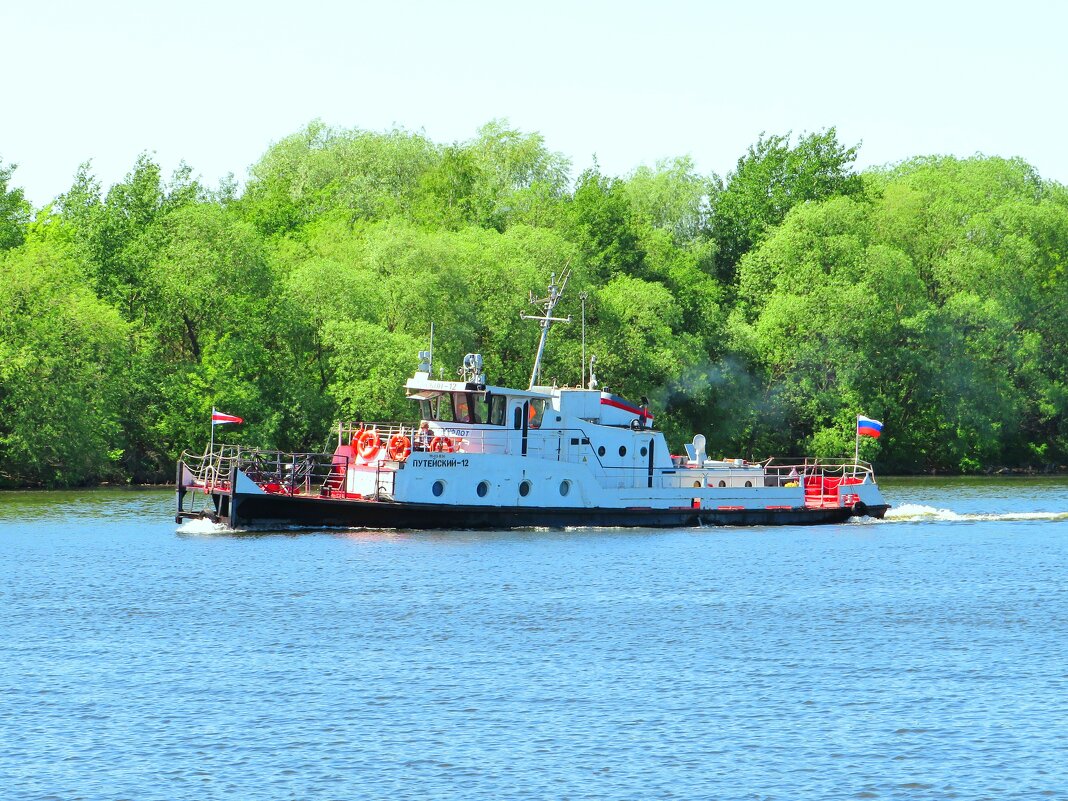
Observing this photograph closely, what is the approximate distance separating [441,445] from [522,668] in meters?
21.7

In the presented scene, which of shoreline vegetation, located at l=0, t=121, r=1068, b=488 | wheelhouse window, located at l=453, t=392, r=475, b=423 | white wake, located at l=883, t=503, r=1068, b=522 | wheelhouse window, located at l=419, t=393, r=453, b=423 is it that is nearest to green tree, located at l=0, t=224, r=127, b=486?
shoreline vegetation, located at l=0, t=121, r=1068, b=488

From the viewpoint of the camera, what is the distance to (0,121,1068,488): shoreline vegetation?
79.2m

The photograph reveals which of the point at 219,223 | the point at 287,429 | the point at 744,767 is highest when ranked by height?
the point at 219,223

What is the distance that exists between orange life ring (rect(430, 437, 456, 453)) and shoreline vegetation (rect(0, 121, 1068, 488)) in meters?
24.7

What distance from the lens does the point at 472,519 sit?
53.3 meters

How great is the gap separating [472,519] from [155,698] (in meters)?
25.1

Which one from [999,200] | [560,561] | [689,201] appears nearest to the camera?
[560,561]

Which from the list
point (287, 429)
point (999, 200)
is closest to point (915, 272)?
point (999, 200)

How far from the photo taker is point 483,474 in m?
53.3

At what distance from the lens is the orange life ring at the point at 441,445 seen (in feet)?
174

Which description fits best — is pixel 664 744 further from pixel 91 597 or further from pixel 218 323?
pixel 218 323

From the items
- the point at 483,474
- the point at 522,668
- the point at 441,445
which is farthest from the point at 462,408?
the point at 522,668

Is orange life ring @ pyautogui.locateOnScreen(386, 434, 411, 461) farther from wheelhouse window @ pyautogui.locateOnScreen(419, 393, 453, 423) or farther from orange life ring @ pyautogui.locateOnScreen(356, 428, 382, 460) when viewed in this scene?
wheelhouse window @ pyautogui.locateOnScreen(419, 393, 453, 423)

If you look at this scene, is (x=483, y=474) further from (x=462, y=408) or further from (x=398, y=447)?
(x=398, y=447)
